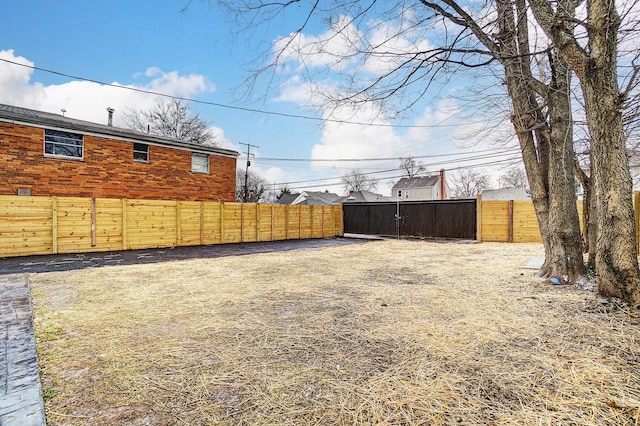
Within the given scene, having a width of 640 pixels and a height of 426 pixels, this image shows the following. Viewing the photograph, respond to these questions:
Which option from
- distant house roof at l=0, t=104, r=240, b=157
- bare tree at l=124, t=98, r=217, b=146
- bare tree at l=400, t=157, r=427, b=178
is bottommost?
distant house roof at l=0, t=104, r=240, b=157

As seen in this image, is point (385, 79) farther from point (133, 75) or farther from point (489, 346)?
point (133, 75)

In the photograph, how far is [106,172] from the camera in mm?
10398

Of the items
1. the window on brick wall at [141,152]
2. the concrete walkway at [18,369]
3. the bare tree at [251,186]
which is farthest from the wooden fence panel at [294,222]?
the bare tree at [251,186]

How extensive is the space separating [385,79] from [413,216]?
32.6 feet

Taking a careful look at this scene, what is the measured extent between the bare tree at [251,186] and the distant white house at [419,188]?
16.0 m

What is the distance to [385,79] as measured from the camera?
12.3ft

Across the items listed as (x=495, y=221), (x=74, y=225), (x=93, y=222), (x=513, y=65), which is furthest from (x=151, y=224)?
(x=495, y=221)

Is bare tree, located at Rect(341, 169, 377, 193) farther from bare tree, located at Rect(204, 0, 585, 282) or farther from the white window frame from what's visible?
bare tree, located at Rect(204, 0, 585, 282)

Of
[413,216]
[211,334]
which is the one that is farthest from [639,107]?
[413,216]

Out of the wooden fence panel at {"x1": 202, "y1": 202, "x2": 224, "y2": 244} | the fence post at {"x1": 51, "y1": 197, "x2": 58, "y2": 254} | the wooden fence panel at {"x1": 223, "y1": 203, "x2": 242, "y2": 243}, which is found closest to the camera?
the fence post at {"x1": 51, "y1": 197, "x2": 58, "y2": 254}

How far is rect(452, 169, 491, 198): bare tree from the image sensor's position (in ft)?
109

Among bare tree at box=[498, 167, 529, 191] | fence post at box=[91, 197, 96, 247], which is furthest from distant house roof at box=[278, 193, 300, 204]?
fence post at box=[91, 197, 96, 247]

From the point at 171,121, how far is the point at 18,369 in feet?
79.0

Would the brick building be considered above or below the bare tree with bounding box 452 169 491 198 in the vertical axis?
below
